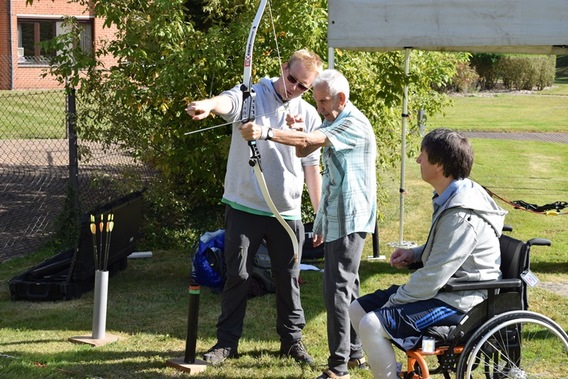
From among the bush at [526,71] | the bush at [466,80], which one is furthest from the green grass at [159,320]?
the bush at [526,71]

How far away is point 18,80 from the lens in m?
26.4

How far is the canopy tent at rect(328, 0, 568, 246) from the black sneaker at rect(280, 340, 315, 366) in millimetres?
2214

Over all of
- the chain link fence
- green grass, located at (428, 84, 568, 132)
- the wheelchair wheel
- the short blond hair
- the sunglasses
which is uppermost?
the short blond hair

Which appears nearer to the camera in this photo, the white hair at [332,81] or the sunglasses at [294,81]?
the white hair at [332,81]

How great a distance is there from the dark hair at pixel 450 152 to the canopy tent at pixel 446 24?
2.06 metres

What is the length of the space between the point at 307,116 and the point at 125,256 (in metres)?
2.73

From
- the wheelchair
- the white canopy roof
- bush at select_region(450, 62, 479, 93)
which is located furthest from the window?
the wheelchair

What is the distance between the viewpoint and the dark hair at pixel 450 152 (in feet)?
13.1

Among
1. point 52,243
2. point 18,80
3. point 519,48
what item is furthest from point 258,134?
point 18,80

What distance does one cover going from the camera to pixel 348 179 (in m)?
4.61

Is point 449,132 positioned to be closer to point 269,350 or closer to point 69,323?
point 269,350

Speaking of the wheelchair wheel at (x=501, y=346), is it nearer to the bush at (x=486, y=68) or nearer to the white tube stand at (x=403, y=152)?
the white tube stand at (x=403, y=152)

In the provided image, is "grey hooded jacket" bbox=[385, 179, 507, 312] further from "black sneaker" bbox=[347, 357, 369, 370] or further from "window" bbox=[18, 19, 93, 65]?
"window" bbox=[18, 19, 93, 65]

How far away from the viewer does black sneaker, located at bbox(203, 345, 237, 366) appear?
4996 mm
